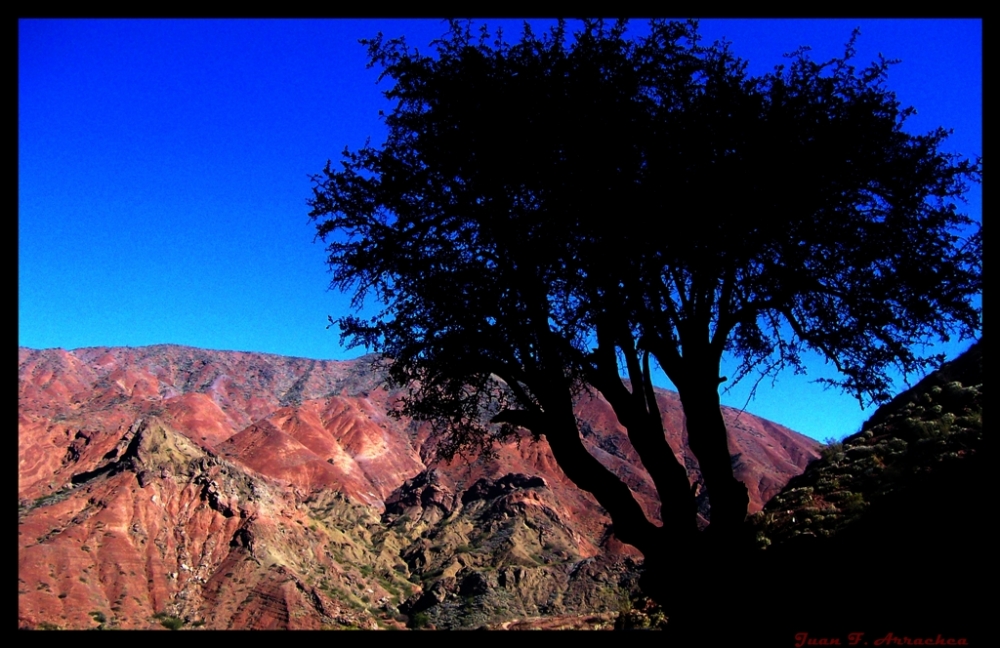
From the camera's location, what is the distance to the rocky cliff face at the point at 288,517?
61.3 meters

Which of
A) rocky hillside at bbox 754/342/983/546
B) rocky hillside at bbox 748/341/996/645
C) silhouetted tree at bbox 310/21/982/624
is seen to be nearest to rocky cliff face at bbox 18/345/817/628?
rocky hillside at bbox 754/342/983/546

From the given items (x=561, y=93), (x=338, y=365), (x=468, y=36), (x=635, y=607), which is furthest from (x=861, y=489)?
(x=338, y=365)

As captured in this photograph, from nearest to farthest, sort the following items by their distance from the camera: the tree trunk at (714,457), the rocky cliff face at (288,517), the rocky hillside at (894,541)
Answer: the rocky hillside at (894,541)
the tree trunk at (714,457)
the rocky cliff face at (288,517)

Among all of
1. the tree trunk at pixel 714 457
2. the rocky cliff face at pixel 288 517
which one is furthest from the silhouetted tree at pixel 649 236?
the rocky cliff face at pixel 288 517

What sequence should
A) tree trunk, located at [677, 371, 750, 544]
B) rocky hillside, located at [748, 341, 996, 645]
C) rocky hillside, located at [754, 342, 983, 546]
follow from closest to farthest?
rocky hillside, located at [748, 341, 996, 645] < tree trunk, located at [677, 371, 750, 544] < rocky hillside, located at [754, 342, 983, 546]

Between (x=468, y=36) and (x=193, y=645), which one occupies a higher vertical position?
(x=468, y=36)

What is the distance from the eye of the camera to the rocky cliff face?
6134 centimetres

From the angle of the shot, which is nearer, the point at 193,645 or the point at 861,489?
the point at 193,645

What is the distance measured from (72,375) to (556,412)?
143139 mm

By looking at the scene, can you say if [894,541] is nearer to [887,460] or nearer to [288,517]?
[887,460]

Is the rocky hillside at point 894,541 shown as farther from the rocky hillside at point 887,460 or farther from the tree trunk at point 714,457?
the tree trunk at point 714,457

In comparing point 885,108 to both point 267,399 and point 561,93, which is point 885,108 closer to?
point 561,93

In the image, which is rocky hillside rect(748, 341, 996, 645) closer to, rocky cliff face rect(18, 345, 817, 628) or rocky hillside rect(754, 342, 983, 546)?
rocky hillside rect(754, 342, 983, 546)

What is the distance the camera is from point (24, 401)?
361 ft
